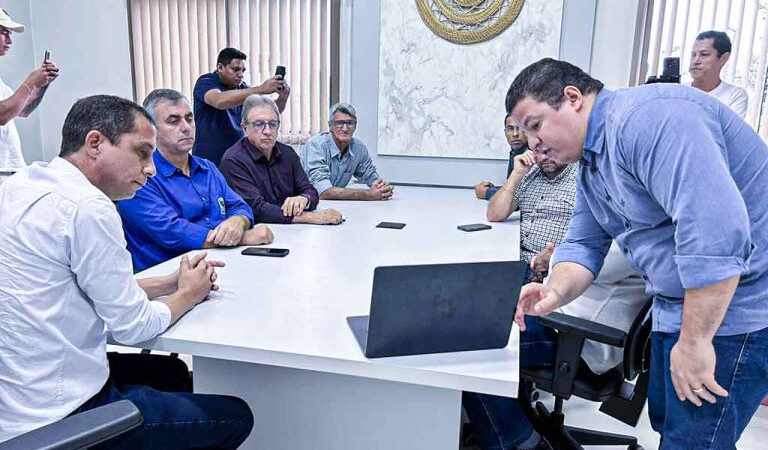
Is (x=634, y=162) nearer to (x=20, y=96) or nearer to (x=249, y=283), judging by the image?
(x=249, y=283)

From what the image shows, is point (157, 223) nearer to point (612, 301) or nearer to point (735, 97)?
point (612, 301)

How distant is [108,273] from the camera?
3.31 feet

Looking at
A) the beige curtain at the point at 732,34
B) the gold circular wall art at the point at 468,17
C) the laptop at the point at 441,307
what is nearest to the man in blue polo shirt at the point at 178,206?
the laptop at the point at 441,307

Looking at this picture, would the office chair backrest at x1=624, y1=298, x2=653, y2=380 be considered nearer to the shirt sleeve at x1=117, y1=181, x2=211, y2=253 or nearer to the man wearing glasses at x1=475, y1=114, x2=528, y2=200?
the shirt sleeve at x1=117, y1=181, x2=211, y2=253

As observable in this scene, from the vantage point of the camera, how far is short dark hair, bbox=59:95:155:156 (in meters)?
1.09

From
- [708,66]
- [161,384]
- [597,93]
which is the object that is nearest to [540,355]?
[597,93]

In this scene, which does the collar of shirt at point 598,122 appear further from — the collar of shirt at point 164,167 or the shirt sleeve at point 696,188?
the collar of shirt at point 164,167

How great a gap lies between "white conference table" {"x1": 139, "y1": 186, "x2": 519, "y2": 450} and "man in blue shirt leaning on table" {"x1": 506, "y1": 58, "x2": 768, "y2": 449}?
268 mm

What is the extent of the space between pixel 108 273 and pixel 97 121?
0.33 m

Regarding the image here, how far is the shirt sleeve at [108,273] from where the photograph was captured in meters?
0.99

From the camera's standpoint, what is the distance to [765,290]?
0.99m

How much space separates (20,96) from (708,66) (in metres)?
3.97

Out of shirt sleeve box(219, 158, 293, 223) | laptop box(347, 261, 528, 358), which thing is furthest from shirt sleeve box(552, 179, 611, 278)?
shirt sleeve box(219, 158, 293, 223)

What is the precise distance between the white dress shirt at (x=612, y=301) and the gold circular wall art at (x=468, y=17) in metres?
2.85
